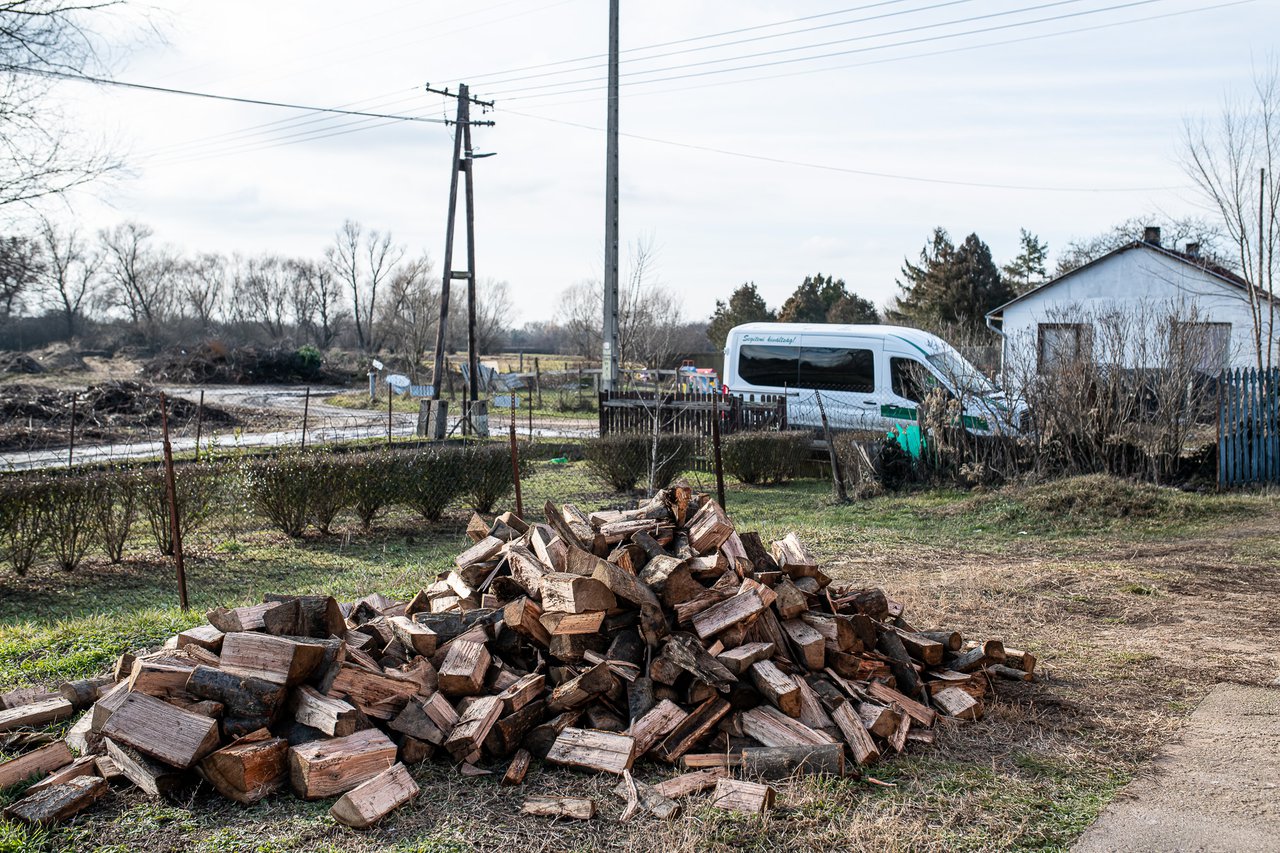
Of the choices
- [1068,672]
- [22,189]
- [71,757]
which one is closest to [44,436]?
[22,189]

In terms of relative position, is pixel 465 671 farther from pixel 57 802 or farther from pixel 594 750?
pixel 57 802

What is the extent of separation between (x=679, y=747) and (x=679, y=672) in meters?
0.36

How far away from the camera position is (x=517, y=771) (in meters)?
3.93

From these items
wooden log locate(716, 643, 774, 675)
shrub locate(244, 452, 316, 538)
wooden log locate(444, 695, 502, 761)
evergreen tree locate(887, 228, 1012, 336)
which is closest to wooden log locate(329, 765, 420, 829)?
wooden log locate(444, 695, 502, 761)

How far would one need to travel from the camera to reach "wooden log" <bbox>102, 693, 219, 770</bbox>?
367 cm

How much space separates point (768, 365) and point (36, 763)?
620 inches

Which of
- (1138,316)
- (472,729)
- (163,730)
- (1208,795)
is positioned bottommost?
(1208,795)

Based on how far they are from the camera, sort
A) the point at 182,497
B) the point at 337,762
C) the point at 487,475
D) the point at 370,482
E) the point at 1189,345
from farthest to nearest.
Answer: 1. the point at 1189,345
2. the point at 487,475
3. the point at 370,482
4. the point at 182,497
5. the point at 337,762

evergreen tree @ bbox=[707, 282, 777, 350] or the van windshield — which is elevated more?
evergreen tree @ bbox=[707, 282, 777, 350]

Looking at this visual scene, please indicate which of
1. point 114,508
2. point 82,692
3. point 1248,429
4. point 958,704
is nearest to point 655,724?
point 958,704

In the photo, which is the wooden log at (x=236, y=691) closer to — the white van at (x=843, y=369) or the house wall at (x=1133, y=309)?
the house wall at (x=1133, y=309)

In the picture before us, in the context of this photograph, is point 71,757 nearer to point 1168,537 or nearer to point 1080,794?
point 1080,794

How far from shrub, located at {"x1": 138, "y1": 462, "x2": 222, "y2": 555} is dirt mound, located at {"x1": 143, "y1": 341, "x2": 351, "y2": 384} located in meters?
36.7

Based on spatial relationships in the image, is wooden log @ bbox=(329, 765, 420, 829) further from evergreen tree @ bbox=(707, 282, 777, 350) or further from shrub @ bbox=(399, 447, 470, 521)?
evergreen tree @ bbox=(707, 282, 777, 350)
